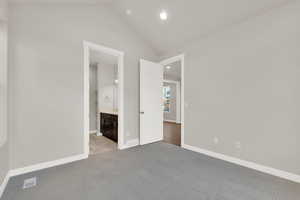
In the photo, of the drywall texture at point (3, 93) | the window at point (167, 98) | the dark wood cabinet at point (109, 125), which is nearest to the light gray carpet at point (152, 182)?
the drywall texture at point (3, 93)

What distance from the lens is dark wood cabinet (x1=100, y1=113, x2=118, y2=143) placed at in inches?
154

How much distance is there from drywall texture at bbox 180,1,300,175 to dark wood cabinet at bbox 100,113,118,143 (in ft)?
7.19

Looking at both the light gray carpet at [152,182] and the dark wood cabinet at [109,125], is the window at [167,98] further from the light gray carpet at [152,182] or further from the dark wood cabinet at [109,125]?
the light gray carpet at [152,182]

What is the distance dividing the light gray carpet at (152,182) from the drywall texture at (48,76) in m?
0.46

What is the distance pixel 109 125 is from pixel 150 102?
1.57 metres

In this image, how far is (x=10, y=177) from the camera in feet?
6.76

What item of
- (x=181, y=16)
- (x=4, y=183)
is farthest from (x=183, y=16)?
(x=4, y=183)

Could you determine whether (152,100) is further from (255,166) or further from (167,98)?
(167,98)

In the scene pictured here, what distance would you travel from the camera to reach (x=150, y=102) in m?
3.76

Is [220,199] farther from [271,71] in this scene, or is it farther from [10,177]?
[10,177]

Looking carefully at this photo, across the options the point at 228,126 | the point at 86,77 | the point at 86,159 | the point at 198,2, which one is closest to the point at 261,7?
the point at 198,2

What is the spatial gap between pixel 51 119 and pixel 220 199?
2.89m

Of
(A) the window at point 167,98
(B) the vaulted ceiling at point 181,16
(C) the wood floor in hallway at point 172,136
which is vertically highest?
(B) the vaulted ceiling at point 181,16

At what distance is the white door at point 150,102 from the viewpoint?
3.59 meters
